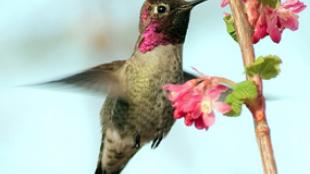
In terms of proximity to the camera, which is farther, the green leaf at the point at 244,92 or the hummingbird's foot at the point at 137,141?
the hummingbird's foot at the point at 137,141

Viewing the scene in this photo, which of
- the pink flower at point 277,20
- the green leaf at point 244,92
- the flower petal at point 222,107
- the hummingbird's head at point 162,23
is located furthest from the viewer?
the hummingbird's head at point 162,23

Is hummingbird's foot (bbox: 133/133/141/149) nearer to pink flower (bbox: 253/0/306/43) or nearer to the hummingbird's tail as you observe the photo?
the hummingbird's tail

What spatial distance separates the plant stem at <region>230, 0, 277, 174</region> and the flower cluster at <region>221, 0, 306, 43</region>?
26 centimetres

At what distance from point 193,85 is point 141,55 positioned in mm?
2044

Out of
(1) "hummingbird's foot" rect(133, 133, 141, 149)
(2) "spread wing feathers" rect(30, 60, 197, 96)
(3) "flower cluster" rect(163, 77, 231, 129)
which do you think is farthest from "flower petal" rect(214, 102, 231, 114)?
(1) "hummingbird's foot" rect(133, 133, 141, 149)

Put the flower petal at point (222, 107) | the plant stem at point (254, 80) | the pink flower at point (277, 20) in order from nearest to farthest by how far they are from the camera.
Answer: the plant stem at point (254, 80) < the flower petal at point (222, 107) < the pink flower at point (277, 20)

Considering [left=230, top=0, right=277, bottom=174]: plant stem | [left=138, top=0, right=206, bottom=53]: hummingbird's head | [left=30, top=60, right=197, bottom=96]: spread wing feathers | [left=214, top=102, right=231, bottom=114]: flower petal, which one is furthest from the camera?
[left=138, top=0, right=206, bottom=53]: hummingbird's head

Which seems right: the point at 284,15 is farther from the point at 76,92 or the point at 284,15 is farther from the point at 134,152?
the point at 134,152

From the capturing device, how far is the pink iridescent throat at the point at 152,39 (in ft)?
16.9

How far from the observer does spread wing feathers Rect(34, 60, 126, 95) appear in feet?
14.5

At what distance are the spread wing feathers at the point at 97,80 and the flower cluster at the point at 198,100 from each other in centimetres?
140

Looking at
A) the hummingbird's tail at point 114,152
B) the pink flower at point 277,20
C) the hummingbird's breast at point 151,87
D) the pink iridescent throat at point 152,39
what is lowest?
the hummingbird's tail at point 114,152

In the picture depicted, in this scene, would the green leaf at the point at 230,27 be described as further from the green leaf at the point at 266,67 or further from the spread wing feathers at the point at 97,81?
the spread wing feathers at the point at 97,81

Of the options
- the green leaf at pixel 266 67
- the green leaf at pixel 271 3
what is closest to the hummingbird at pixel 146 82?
the green leaf at pixel 271 3
